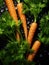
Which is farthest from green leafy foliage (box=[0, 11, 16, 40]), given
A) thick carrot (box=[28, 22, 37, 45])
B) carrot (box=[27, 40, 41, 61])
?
carrot (box=[27, 40, 41, 61])

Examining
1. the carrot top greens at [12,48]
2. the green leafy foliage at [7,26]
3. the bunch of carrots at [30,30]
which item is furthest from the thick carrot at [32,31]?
the green leafy foliage at [7,26]

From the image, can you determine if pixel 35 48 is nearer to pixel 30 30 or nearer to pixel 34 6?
pixel 30 30

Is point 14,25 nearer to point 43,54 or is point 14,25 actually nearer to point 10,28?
point 10,28

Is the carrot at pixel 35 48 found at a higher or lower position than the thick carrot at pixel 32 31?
lower

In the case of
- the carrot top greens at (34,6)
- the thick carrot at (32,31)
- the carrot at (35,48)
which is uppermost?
the carrot top greens at (34,6)

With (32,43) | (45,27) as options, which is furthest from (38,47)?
(45,27)

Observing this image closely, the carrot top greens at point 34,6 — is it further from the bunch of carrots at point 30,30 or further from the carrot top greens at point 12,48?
the carrot top greens at point 12,48

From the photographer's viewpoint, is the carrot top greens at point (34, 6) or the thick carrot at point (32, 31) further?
the thick carrot at point (32, 31)

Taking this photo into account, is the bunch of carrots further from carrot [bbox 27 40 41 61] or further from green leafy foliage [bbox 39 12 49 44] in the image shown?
green leafy foliage [bbox 39 12 49 44]
